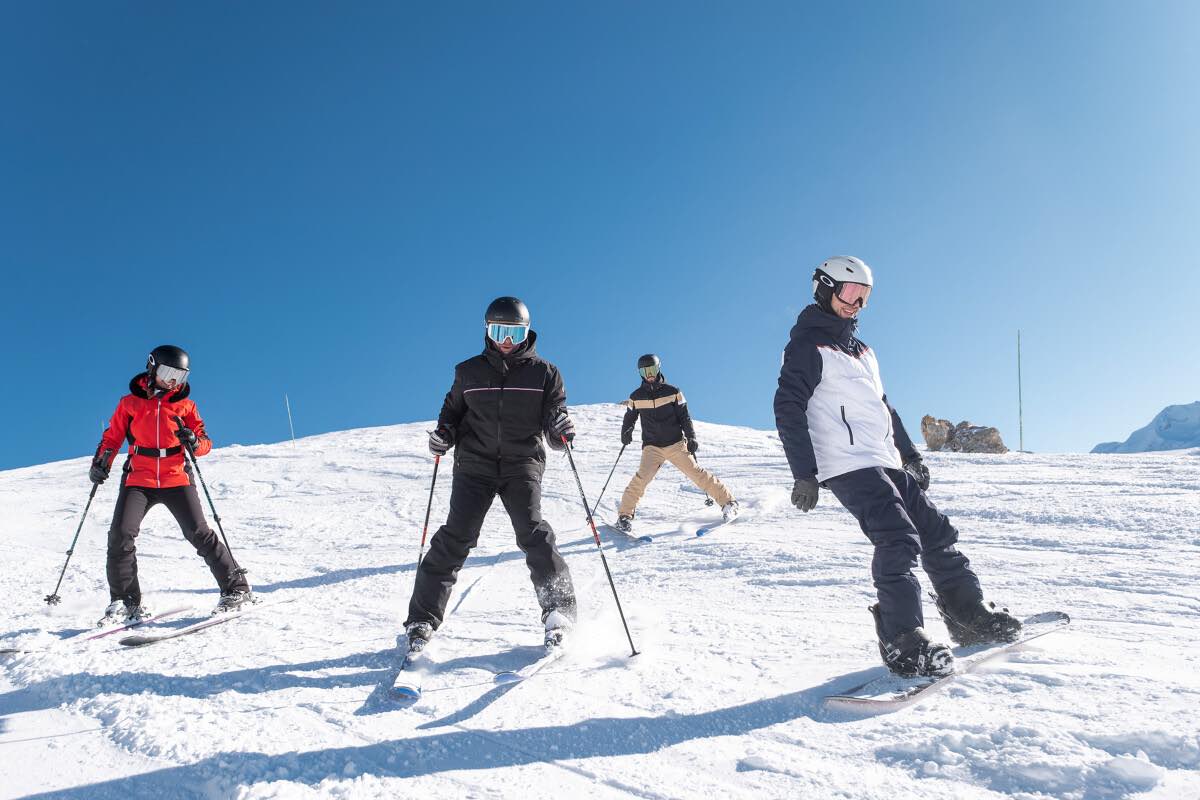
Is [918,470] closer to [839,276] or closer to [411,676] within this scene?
[839,276]

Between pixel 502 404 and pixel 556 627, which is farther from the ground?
pixel 502 404

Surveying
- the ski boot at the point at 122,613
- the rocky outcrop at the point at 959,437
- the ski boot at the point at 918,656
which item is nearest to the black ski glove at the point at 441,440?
the ski boot at the point at 918,656

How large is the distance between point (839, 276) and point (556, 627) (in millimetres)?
2626

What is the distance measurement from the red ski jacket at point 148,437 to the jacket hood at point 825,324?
16.1ft

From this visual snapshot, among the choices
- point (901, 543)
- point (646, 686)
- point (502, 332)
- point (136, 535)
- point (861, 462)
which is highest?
point (502, 332)

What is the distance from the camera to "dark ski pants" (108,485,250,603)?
5.31 metres

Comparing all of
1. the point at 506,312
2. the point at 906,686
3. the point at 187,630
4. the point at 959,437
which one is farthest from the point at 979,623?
the point at 959,437

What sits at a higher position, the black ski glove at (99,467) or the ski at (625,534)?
the black ski glove at (99,467)

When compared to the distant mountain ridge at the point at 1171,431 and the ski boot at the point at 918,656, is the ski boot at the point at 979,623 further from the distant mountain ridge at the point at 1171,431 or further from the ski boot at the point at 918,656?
the distant mountain ridge at the point at 1171,431

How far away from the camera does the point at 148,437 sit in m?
5.38

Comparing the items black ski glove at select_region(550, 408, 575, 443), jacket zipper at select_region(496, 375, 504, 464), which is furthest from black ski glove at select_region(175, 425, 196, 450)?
black ski glove at select_region(550, 408, 575, 443)

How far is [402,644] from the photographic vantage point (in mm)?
4297

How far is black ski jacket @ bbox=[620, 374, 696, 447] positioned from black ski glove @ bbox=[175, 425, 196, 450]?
5.35 meters

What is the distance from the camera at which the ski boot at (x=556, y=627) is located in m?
3.96
